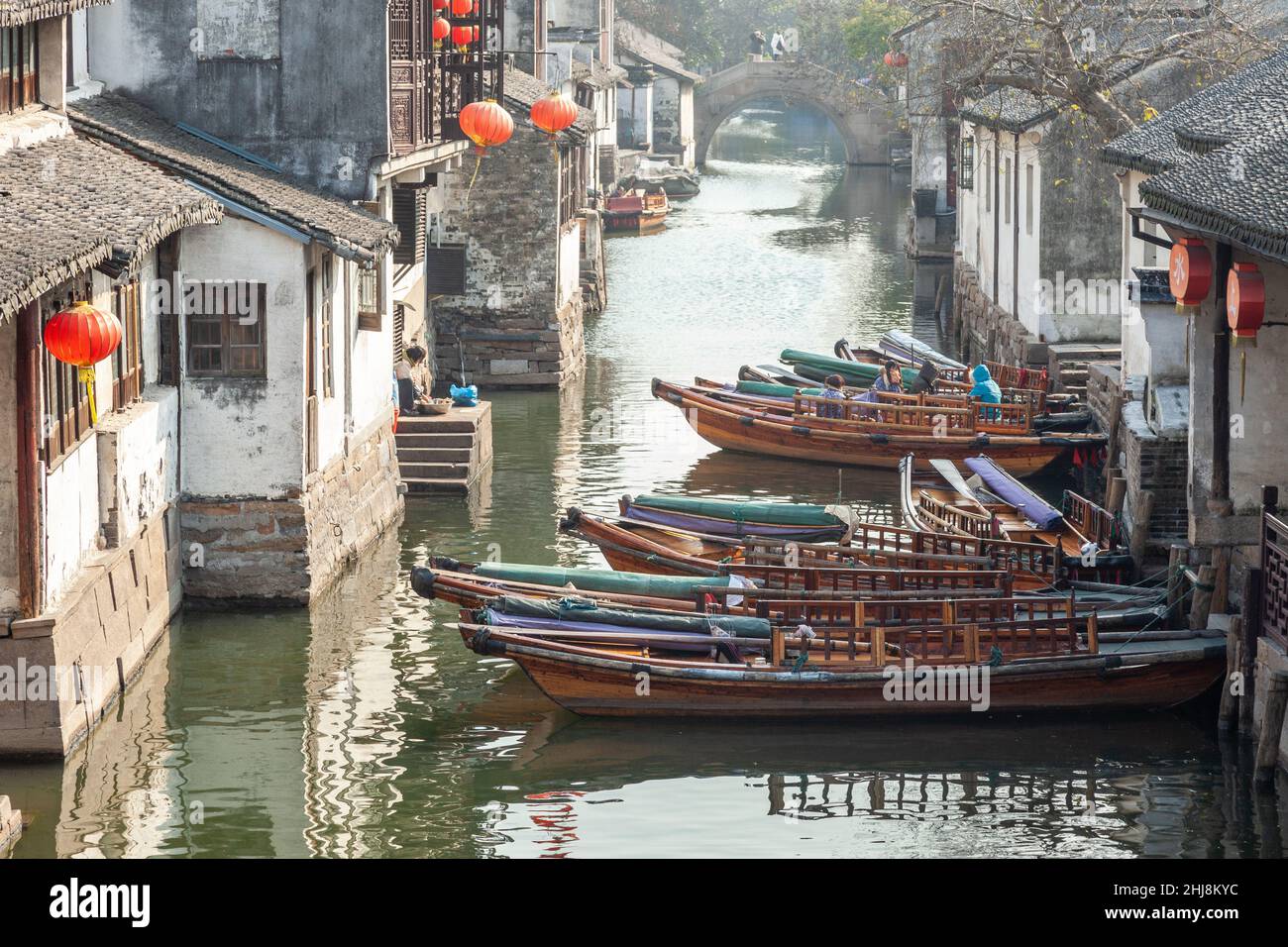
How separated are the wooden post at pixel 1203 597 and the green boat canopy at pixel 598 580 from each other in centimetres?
408

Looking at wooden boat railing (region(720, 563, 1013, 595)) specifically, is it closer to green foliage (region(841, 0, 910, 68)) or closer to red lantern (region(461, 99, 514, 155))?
red lantern (region(461, 99, 514, 155))

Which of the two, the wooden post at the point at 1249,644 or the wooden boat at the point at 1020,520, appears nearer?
the wooden post at the point at 1249,644

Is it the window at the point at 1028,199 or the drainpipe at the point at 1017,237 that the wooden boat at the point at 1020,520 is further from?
the drainpipe at the point at 1017,237

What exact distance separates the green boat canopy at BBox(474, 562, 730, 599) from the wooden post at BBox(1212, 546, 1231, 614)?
422 centimetres

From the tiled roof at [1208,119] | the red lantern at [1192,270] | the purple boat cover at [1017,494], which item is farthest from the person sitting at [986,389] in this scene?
the red lantern at [1192,270]

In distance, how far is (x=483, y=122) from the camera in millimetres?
22375

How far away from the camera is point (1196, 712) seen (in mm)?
16203

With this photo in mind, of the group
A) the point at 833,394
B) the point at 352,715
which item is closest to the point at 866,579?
the point at 352,715

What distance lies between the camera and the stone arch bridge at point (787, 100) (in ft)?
262

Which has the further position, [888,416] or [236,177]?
[888,416]

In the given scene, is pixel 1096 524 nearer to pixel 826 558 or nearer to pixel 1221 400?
pixel 826 558

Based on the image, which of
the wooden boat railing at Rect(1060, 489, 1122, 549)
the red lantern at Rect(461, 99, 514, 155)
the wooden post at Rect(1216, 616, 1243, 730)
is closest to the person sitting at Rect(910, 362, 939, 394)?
the wooden boat railing at Rect(1060, 489, 1122, 549)

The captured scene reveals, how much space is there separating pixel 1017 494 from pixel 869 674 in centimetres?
699
